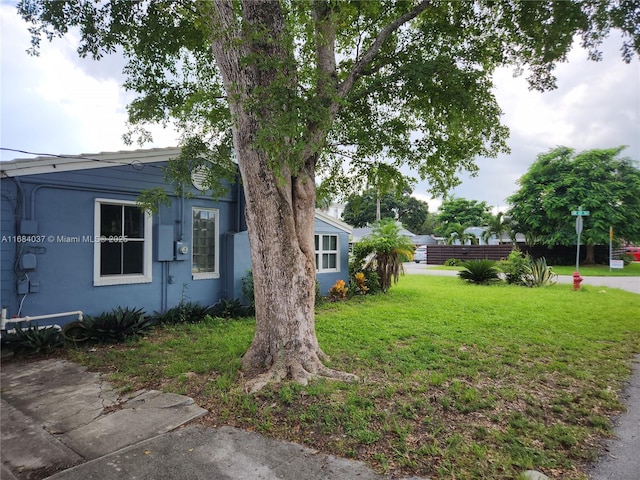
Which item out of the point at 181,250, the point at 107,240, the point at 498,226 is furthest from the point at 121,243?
the point at 498,226

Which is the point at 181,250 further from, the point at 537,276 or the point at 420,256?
the point at 420,256

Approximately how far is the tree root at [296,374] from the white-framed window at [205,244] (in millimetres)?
4505

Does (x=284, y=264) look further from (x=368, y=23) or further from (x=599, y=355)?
(x=599, y=355)

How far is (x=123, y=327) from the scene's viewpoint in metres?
6.36

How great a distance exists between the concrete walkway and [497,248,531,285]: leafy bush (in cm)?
1325

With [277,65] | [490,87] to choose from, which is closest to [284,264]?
[277,65]

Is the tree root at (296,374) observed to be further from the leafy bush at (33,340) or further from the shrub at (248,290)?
the shrub at (248,290)

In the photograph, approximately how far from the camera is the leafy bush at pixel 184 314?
7.45 m

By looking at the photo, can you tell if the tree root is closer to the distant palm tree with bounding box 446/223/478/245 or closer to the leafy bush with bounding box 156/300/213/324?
the leafy bush with bounding box 156/300/213/324

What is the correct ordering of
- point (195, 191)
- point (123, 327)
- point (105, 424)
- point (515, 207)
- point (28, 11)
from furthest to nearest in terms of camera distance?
point (515, 207) < point (195, 191) < point (123, 327) < point (28, 11) < point (105, 424)

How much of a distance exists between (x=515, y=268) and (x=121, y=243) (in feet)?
43.3

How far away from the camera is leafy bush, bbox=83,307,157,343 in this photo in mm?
6121

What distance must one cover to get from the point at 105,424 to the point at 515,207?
27119 mm

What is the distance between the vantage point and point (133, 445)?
302 cm
